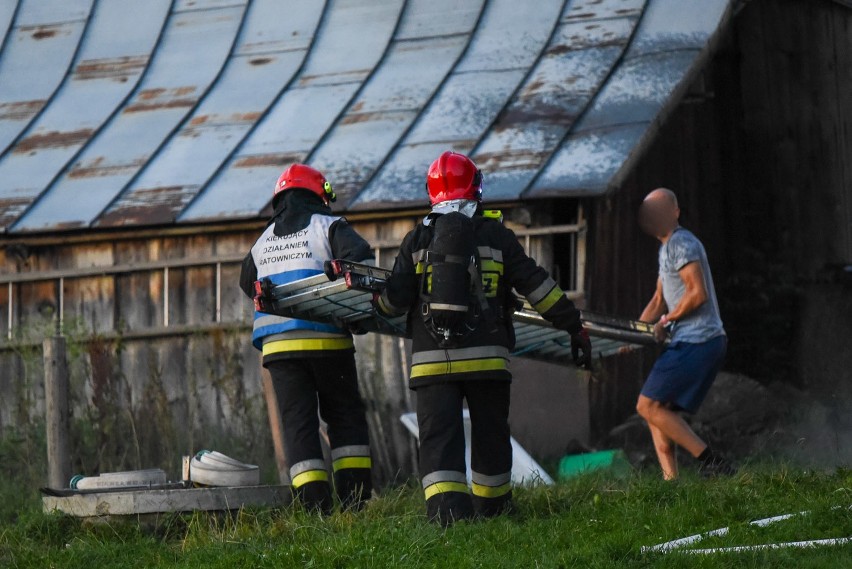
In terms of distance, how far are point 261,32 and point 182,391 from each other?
3894mm

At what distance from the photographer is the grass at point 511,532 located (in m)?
6.36

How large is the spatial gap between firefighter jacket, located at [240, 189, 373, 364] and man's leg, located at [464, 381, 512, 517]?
1.30m

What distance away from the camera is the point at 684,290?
9.50m

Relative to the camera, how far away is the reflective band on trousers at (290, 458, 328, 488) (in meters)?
8.54

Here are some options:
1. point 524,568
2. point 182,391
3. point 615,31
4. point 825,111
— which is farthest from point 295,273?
point 825,111

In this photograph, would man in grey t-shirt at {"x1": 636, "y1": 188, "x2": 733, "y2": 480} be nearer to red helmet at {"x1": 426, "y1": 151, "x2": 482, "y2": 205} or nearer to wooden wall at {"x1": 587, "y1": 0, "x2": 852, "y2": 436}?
red helmet at {"x1": 426, "y1": 151, "x2": 482, "y2": 205}

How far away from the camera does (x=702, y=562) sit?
600 cm

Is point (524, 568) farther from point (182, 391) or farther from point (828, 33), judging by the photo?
point (828, 33)

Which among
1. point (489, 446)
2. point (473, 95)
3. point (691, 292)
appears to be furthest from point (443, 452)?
point (473, 95)

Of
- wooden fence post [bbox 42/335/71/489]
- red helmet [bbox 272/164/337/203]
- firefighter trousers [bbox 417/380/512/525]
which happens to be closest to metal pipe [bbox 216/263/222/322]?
wooden fence post [bbox 42/335/71/489]

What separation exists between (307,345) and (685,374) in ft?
7.89

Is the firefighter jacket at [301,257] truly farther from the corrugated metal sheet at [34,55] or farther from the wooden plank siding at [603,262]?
the corrugated metal sheet at [34,55]

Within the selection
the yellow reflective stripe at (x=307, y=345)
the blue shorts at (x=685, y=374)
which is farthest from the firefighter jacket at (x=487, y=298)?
the blue shorts at (x=685, y=374)

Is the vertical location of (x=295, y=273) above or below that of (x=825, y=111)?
below
